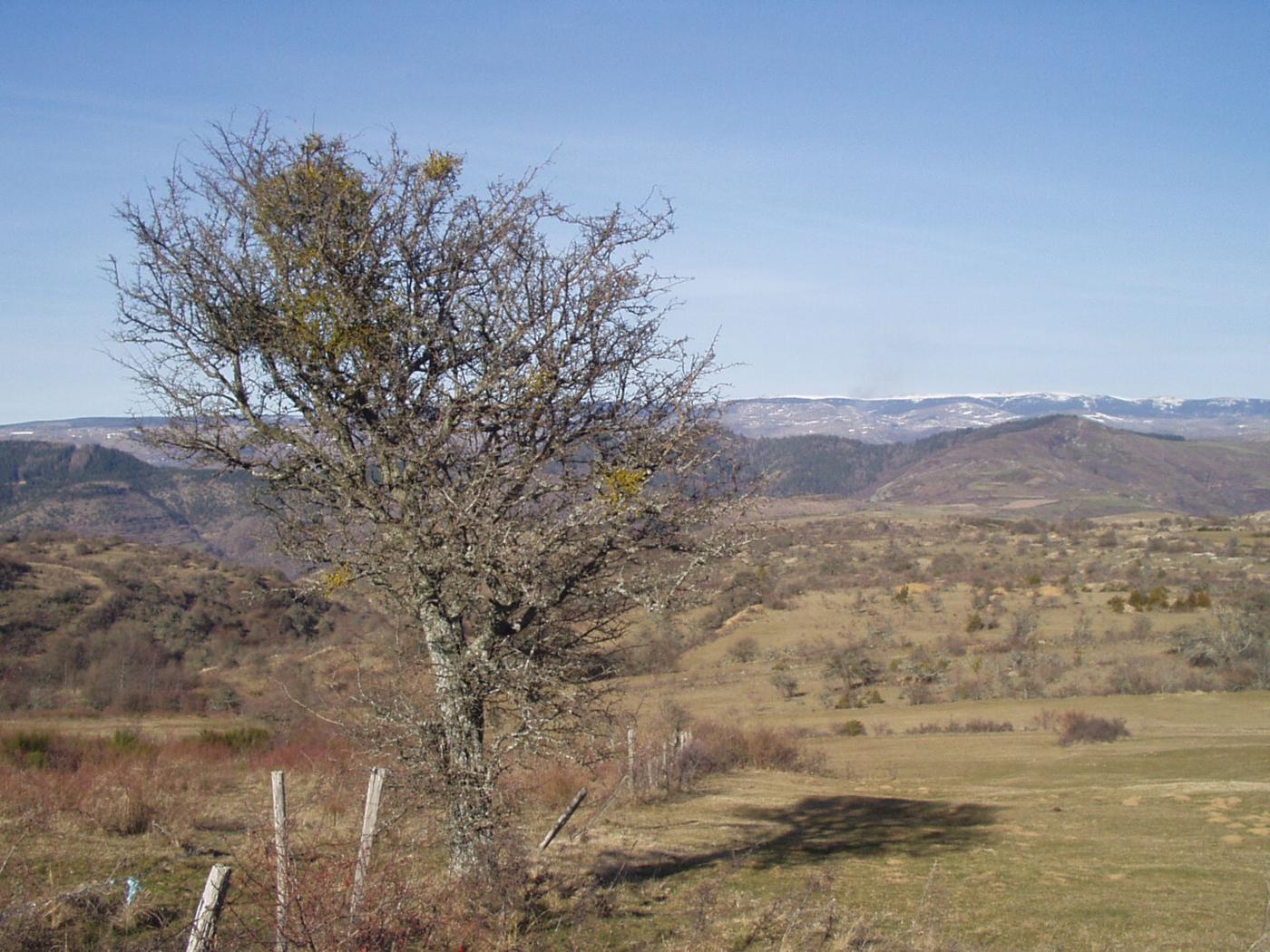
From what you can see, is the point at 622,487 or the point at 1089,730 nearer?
the point at 622,487

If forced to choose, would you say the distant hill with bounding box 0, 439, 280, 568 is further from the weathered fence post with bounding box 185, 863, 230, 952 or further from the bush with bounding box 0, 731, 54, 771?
the weathered fence post with bounding box 185, 863, 230, 952

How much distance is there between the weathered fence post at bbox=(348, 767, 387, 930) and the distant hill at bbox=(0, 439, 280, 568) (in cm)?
6132

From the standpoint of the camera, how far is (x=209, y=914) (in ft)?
18.2

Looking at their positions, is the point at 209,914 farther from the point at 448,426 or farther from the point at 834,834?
the point at 834,834

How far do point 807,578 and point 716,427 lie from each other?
5734 centimetres

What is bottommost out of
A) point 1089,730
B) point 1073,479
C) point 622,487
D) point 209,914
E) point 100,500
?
point 1089,730

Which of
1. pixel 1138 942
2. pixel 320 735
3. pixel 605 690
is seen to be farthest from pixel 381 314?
pixel 320 735

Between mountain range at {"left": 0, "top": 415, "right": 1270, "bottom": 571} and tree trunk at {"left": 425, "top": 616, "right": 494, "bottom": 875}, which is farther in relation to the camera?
mountain range at {"left": 0, "top": 415, "right": 1270, "bottom": 571}

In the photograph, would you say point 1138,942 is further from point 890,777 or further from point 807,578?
point 807,578

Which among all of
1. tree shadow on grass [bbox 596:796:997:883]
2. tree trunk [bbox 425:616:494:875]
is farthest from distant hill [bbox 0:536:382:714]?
tree trunk [bbox 425:616:494:875]

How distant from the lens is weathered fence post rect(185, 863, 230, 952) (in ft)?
18.0

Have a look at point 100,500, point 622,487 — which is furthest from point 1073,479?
point 622,487

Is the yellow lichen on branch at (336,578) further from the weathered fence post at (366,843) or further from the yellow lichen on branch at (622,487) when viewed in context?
the yellow lichen on branch at (622,487)

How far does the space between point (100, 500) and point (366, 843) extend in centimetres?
9188
